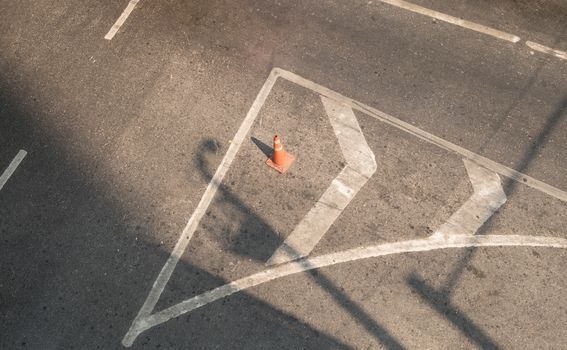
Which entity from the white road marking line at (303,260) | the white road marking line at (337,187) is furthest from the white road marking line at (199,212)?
the white road marking line at (337,187)

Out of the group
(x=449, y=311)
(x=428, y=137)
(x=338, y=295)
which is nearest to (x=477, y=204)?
(x=428, y=137)

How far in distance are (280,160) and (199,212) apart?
1.35 metres

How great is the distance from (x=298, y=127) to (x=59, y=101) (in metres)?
3.97

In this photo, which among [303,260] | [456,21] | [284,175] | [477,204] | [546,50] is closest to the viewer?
[303,260]

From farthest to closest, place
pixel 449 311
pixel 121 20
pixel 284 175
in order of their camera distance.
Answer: pixel 121 20 → pixel 284 175 → pixel 449 311

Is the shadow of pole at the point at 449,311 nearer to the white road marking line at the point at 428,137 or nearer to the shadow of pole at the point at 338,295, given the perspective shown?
the shadow of pole at the point at 338,295

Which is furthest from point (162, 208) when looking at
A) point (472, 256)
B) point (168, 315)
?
point (472, 256)

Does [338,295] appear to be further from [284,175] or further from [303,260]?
[284,175]

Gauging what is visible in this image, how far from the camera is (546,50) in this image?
7.99 meters

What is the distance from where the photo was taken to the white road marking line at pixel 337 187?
6.36m

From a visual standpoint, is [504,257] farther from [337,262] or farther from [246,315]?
[246,315]

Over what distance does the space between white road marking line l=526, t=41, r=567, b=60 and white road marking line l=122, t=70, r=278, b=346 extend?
14.1ft

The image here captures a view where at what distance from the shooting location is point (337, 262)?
6.23 metres

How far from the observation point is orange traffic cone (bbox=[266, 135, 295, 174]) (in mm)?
6762
